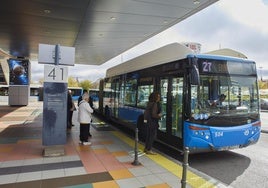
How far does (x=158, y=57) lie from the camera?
845 cm

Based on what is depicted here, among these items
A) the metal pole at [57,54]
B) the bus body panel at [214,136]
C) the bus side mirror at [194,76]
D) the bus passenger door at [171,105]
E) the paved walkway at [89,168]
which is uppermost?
the metal pole at [57,54]

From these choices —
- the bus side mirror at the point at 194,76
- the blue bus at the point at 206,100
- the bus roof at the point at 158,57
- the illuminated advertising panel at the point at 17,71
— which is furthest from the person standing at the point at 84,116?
the illuminated advertising panel at the point at 17,71

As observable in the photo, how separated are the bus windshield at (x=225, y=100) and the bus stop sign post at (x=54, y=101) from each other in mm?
3768

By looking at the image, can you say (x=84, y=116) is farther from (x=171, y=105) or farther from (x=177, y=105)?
(x=177, y=105)

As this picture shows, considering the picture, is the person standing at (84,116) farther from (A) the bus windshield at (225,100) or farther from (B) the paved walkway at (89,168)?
(A) the bus windshield at (225,100)

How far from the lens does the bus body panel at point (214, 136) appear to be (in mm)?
6211

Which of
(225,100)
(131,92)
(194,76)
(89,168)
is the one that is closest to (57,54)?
(89,168)

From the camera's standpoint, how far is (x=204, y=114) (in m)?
6.29

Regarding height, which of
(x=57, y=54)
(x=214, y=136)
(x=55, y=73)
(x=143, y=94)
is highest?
(x=57, y=54)

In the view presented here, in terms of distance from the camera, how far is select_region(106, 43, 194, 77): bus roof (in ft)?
22.8

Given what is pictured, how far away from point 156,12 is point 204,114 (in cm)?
479

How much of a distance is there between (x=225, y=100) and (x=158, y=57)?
114 inches

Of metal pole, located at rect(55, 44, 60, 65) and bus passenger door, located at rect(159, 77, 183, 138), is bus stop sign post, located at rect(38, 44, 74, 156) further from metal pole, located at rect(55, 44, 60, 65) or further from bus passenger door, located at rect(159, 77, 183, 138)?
bus passenger door, located at rect(159, 77, 183, 138)

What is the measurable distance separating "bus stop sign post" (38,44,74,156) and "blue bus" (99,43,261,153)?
3.12 m
